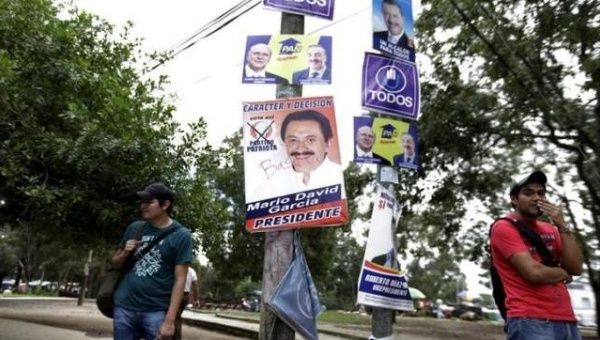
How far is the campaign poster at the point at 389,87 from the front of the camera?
5199mm

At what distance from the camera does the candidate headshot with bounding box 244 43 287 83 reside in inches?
186

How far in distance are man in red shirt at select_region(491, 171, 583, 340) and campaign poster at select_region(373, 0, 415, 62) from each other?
2.05m

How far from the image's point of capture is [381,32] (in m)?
5.28

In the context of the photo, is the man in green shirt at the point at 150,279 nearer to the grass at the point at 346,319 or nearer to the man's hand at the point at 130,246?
the man's hand at the point at 130,246

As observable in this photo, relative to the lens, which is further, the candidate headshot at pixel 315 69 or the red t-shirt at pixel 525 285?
the candidate headshot at pixel 315 69

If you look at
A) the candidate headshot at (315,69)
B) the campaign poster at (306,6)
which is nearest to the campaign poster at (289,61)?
the candidate headshot at (315,69)

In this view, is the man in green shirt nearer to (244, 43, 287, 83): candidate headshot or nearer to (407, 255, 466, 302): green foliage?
(244, 43, 287, 83): candidate headshot

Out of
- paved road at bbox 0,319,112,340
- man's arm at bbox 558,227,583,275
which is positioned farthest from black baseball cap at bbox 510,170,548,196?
paved road at bbox 0,319,112,340

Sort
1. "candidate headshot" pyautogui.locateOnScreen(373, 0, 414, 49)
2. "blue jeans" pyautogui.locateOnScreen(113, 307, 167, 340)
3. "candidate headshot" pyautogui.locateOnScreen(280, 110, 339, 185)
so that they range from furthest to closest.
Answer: "candidate headshot" pyautogui.locateOnScreen(373, 0, 414, 49) → "candidate headshot" pyautogui.locateOnScreen(280, 110, 339, 185) → "blue jeans" pyautogui.locateOnScreen(113, 307, 167, 340)

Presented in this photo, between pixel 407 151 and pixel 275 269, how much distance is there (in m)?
1.65

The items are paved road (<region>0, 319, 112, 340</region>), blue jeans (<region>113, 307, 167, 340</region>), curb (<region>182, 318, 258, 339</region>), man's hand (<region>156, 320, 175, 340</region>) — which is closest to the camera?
man's hand (<region>156, 320, 175, 340</region>)


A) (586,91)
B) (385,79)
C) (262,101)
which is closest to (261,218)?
(262,101)

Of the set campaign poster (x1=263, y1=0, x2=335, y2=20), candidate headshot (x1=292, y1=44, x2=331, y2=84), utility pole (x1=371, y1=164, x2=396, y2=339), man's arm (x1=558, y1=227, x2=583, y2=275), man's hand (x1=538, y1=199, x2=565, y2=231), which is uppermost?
campaign poster (x1=263, y1=0, x2=335, y2=20)

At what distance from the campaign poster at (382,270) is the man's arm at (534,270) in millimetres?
1622
